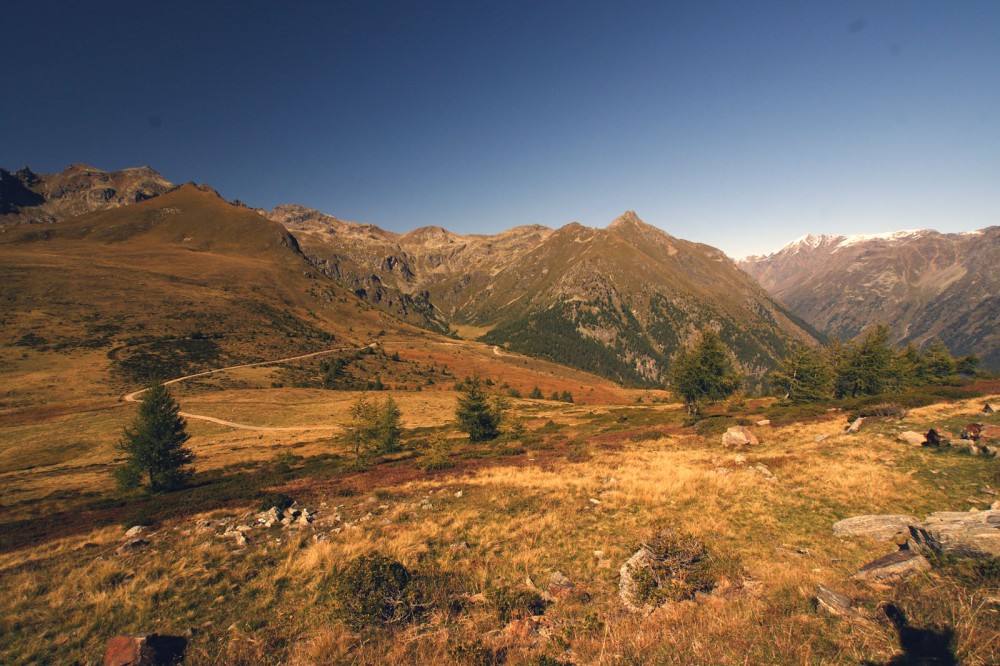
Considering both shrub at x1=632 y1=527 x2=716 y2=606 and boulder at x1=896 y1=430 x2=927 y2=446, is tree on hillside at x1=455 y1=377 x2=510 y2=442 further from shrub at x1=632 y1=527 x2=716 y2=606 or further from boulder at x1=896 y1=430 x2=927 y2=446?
shrub at x1=632 y1=527 x2=716 y2=606

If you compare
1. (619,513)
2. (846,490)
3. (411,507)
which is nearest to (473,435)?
(411,507)

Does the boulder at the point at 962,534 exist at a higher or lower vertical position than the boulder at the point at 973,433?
higher

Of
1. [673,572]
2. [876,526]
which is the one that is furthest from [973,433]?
[673,572]

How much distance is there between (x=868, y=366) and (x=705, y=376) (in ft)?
84.5

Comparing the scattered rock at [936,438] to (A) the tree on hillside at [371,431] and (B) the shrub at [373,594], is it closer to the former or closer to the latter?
(B) the shrub at [373,594]

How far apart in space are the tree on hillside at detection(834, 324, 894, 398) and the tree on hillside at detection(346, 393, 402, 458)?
63183mm

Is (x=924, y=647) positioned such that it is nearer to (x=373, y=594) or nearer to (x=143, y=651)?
(x=373, y=594)

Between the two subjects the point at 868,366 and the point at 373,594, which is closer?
the point at 373,594

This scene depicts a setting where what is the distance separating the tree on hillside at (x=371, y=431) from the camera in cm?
4094

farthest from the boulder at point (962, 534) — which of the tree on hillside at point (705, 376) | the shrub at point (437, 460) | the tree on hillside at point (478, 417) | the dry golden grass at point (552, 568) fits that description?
the tree on hillside at point (478, 417)

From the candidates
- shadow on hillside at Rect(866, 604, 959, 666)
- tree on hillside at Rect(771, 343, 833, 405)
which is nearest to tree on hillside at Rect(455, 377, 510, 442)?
tree on hillside at Rect(771, 343, 833, 405)

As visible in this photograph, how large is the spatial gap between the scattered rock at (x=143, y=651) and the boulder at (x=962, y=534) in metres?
17.6

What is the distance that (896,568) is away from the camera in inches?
343

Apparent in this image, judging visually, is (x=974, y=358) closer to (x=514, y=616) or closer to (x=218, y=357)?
(x=514, y=616)
